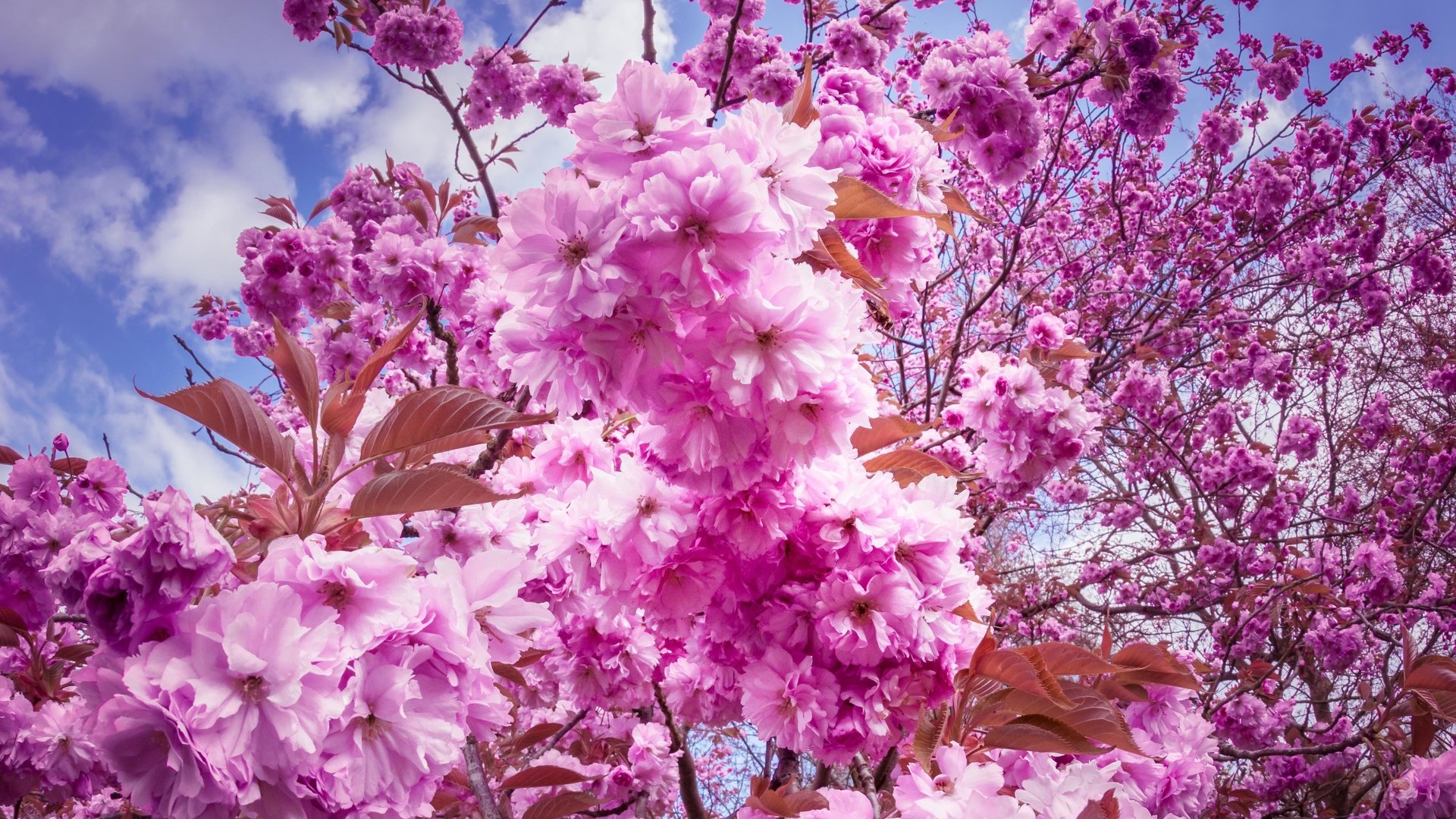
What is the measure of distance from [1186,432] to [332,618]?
7.15 meters

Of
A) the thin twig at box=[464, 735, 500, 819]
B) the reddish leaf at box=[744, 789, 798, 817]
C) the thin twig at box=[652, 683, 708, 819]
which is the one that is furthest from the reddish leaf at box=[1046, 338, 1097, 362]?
the thin twig at box=[464, 735, 500, 819]

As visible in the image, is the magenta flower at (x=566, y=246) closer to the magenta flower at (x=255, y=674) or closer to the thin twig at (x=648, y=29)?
the magenta flower at (x=255, y=674)

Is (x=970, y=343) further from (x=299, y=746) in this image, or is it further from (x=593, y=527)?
(x=299, y=746)

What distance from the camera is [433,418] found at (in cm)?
98

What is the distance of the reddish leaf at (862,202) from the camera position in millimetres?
1013

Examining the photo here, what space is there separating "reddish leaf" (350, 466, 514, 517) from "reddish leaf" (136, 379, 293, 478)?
0.13 m

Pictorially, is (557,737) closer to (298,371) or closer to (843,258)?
(298,371)

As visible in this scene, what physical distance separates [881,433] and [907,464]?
0.11 metres

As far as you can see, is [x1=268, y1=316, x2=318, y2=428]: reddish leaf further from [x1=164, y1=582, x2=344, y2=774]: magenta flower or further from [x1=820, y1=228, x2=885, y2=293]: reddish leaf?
[x1=820, y1=228, x2=885, y2=293]: reddish leaf

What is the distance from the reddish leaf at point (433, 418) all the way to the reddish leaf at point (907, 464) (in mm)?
663

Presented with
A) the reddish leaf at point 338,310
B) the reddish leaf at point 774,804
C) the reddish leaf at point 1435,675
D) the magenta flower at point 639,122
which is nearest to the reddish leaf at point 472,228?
the reddish leaf at point 338,310

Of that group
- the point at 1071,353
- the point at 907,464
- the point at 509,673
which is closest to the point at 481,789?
the point at 509,673

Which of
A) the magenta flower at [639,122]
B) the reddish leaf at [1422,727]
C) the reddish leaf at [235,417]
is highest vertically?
the magenta flower at [639,122]

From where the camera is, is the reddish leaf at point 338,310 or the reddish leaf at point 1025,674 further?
the reddish leaf at point 338,310
